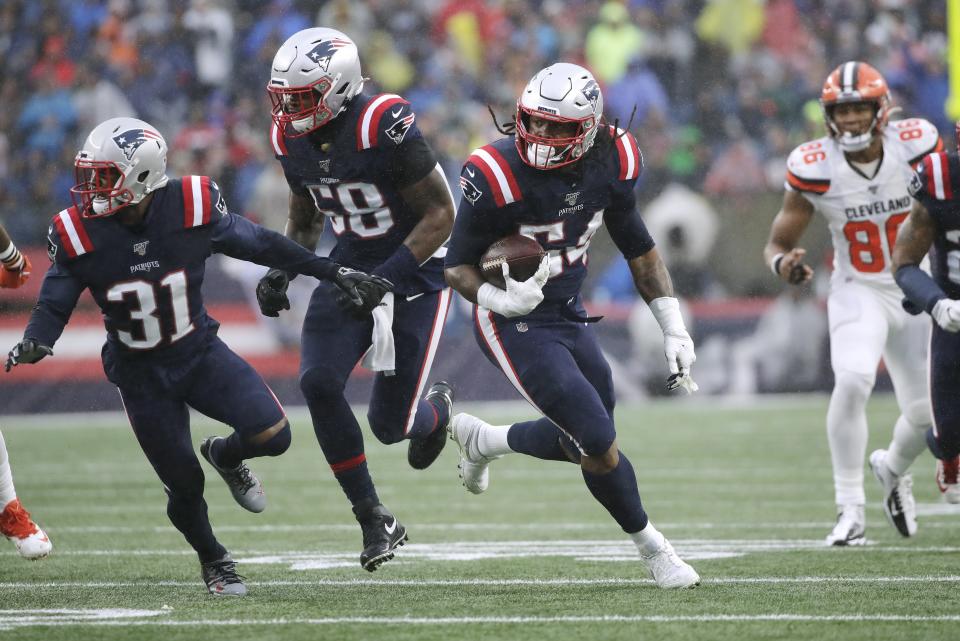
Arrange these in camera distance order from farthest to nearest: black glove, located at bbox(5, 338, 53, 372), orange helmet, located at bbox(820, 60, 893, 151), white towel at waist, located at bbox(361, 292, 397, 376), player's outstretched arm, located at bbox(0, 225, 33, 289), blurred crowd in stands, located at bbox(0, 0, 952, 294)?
blurred crowd in stands, located at bbox(0, 0, 952, 294) < orange helmet, located at bbox(820, 60, 893, 151) < player's outstretched arm, located at bbox(0, 225, 33, 289) < white towel at waist, located at bbox(361, 292, 397, 376) < black glove, located at bbox(5, 338, 53, 372)

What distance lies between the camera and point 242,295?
1153 cm

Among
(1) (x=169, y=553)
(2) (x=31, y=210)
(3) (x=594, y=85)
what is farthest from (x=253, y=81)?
(3) (x=594, y=85)

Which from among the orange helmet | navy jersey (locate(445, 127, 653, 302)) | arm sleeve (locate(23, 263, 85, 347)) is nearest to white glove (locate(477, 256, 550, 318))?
navy jersey (locate(445, 127, 653, 302))

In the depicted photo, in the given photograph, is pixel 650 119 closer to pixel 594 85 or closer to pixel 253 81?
pixel 253 81

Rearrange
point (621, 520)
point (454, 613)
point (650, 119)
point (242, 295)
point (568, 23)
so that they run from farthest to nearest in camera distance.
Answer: point (568, 23) < point (650, 119) < point (242, 295) < point (621, 520) < point (454, 613)

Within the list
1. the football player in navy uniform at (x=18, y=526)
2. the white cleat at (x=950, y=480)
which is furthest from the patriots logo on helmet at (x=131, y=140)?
the white cleat at (x=950, y=480)

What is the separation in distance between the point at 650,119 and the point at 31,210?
5.23 metres

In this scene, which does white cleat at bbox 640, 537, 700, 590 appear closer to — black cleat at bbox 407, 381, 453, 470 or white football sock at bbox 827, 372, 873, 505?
black cleat at bbox 407, 381, 453, 470

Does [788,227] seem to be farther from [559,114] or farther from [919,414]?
[559,114]

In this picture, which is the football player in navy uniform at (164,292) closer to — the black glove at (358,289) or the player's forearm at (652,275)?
the black glove at (358,289)

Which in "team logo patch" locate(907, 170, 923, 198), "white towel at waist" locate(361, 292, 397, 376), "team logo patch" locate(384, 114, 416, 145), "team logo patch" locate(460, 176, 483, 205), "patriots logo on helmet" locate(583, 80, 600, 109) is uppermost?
"patriots logo on helmet" locate(583, 80, 600, 109)

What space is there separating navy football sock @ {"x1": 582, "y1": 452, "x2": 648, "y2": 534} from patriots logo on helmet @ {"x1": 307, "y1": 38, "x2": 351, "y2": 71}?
162 centimetres

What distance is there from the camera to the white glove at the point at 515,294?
4617 mm

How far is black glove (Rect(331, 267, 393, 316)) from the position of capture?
15.9 ft
